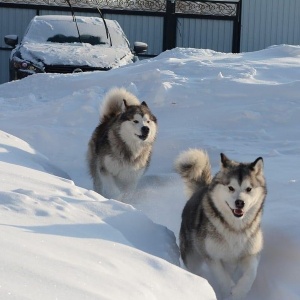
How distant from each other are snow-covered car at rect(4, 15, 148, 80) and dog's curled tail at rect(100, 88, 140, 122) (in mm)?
5147

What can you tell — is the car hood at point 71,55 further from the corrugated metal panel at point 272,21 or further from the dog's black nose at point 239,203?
the dog's black nose at point 239,203

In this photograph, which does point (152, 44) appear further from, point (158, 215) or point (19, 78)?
point (158, 215)

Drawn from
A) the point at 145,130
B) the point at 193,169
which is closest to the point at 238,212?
the point at 193,169

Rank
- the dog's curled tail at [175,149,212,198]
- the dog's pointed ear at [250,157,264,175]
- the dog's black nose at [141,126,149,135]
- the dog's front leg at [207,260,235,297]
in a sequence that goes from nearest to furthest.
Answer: the dog's front leg at [207,260,235,297]
the dog's pointed ear at [250,157,264,175]
the dog's curled tail at [175,149,212,198]
the dog's black nose at [141,126,149,135]

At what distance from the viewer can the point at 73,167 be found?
9773 mm

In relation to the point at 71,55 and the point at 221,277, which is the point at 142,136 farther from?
the point at 71,55

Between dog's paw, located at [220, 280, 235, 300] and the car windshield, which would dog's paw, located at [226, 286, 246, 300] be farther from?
the car windshield

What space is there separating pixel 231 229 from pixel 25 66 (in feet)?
28.4

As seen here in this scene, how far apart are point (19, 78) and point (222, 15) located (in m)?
7.79

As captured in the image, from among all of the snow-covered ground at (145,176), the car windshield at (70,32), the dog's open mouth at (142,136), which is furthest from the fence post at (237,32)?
the dog's open mouth at (142,136)

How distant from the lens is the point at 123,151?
338 inches

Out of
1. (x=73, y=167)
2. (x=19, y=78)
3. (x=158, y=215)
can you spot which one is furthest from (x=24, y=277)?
(x=19, y=78)

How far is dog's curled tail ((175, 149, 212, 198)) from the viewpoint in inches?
268

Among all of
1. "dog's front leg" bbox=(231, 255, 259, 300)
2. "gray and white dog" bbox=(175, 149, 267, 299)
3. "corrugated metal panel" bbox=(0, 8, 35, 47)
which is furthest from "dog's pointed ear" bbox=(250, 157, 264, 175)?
"corrugated metal panel" bbox=(0, 8, 35, 47)
